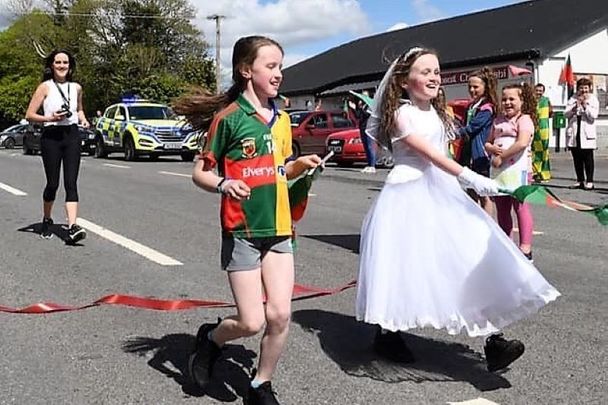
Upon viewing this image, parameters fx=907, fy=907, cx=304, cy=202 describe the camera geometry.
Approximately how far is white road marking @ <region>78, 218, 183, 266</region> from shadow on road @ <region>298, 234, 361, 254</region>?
189cm

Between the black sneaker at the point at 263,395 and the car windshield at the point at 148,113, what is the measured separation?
79.3 feet

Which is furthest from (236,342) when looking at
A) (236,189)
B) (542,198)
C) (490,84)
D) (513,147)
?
(490,84)

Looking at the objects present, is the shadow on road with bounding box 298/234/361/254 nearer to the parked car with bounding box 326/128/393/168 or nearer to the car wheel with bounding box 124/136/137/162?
the parked car with bounding box 326/128/393/168

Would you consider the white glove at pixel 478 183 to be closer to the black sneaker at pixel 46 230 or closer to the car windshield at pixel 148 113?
the black sneaker at pixel 46 230

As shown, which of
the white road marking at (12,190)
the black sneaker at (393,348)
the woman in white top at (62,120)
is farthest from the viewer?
the white road marking at (12,190)

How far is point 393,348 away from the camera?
16.9 feet

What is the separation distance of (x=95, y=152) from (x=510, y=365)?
1096 inches

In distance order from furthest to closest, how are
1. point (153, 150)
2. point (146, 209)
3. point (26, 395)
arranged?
point (153, 150)
point (146, 209)
point (26, 395)

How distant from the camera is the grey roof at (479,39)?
3334cm

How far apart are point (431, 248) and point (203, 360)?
1322 millimetres

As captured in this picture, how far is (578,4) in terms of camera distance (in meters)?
37.2

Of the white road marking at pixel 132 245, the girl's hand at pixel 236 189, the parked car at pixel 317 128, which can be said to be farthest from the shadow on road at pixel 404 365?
the parked car at pixel 317 128

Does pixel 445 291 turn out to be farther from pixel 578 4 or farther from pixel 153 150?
pixel 578 4

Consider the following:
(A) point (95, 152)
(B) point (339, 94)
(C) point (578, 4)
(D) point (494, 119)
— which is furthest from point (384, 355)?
(B) point (339, 94)
